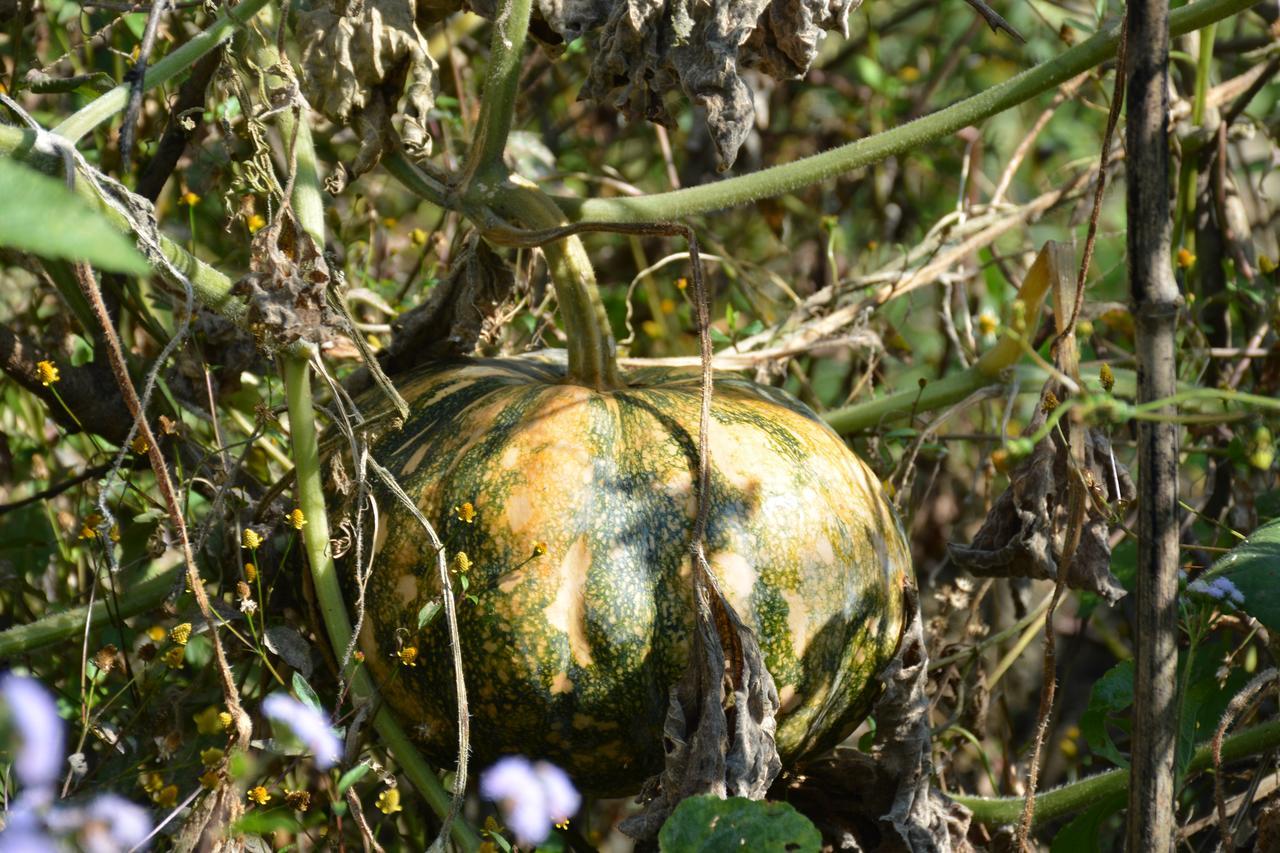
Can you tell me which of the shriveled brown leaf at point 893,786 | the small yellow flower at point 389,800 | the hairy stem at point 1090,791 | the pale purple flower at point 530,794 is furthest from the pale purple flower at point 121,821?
the hairy stem at point 1090,791

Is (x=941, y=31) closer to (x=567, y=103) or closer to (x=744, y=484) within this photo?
(x=567, y=103)

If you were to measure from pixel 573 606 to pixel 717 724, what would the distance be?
0.22 m

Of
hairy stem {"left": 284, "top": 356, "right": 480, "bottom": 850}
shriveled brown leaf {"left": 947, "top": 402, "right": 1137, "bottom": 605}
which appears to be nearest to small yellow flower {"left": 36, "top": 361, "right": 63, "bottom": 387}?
hairy stem {"left": 284, "top": 356, "right": 480, "bottom": 850}

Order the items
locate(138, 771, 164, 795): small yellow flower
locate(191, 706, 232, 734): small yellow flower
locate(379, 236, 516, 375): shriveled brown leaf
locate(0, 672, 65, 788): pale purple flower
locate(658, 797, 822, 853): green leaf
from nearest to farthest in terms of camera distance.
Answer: locate(0, 672, 65, 788): pale purple flower
locate(658, 797, 822, 853): green leaf
locate(191, 706, 232, 734): small yellow flower
locate(138, 771, 164, 795): small yellow flower
locate(379, 236, 516, 375): shriveled brown leaf

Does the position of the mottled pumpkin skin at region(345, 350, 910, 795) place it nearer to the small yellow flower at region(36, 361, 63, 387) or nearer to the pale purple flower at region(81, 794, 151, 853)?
the pale purple flower at region(81, 794, 151, 853)

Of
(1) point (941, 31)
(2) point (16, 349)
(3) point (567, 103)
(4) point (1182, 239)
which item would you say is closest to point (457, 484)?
(2) point (16, 349)

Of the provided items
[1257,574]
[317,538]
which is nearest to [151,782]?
[317,538]

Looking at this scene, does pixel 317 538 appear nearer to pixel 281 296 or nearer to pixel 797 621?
pixel 281 296

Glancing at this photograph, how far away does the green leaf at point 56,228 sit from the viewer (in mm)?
608

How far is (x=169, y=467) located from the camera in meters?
1.85

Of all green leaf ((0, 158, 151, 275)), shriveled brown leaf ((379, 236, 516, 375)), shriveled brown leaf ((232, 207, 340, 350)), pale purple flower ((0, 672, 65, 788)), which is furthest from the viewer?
shriveled brown leaf ((379, 236, 516, 375))

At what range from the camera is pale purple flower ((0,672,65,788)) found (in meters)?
1.08

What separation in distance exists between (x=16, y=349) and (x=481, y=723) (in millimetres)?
874

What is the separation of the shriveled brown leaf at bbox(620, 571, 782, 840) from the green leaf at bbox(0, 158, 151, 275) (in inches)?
34.0
